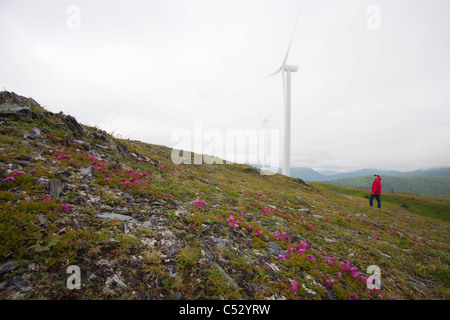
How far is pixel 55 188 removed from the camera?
6832mm

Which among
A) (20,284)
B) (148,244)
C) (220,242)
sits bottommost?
(220,242)

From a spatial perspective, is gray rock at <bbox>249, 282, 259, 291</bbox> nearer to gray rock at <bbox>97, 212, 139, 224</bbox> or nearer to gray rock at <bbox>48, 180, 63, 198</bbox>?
gray rock at <bbox>97, 212, 139, 224</bbox>

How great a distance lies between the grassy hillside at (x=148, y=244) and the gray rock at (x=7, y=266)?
3cm

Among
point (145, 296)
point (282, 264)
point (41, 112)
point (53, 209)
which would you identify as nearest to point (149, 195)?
point (53, 209)

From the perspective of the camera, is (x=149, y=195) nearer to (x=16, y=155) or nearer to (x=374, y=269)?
(x=16, y=155)

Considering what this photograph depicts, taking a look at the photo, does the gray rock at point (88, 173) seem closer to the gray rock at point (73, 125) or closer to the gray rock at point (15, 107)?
the gray rock at point (73, 125)

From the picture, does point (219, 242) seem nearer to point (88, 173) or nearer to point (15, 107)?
point (88, 173)

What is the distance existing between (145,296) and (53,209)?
433cm

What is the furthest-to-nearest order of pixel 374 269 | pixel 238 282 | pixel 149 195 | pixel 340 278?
1. pixel 149 195
2. pixel 374 269
3. pixel 340 278
4. pixel 238 282

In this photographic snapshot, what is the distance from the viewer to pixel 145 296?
4.21 metres

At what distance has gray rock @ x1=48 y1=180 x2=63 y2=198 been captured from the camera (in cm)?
657

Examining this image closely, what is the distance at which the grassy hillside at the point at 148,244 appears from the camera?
437cm

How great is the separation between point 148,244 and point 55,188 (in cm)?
440

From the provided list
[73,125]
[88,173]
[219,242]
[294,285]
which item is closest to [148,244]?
[219,242]
